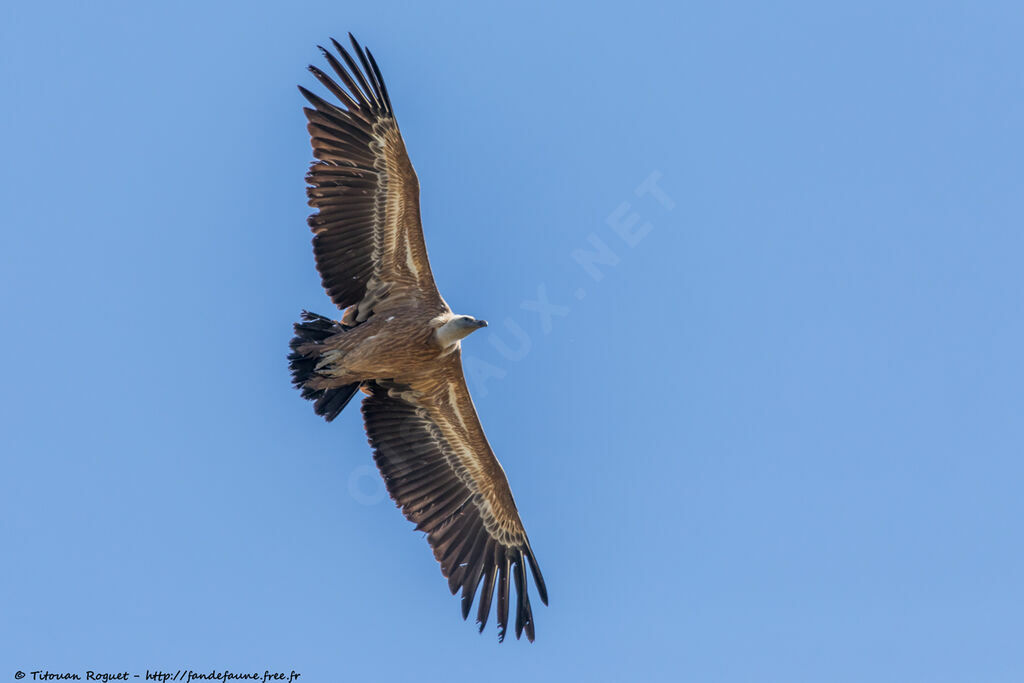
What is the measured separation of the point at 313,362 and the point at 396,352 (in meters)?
0.97

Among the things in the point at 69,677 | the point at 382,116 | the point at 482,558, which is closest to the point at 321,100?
the point at 382,116

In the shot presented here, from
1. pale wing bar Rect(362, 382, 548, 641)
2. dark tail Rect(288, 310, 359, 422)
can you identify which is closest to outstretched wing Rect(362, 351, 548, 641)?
pale wing bar Rect(362, 382, 548, 641)

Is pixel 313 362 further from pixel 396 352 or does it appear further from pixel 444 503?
pixel 444 503

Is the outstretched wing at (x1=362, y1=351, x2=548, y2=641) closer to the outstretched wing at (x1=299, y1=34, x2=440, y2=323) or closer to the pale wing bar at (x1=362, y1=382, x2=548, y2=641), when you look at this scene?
the pale wing bar at (x1=362, y1=382, x2=548, y2=641)

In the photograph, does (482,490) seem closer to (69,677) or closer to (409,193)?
(409,193)

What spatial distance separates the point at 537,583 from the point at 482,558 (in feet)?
2.41

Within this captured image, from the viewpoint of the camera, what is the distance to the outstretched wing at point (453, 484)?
55.5 feet

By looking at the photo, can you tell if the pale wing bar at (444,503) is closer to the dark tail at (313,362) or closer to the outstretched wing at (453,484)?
the outstretched wing at (453,484)

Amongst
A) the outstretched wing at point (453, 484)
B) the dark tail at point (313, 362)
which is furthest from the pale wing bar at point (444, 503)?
the dark tail at point (313, 362)

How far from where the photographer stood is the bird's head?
52.9ft

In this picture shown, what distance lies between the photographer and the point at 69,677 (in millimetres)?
16594

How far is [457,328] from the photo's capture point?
53.1 ft

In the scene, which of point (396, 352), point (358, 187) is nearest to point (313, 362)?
point (396, 352)

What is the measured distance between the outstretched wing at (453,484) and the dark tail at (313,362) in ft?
2.24
